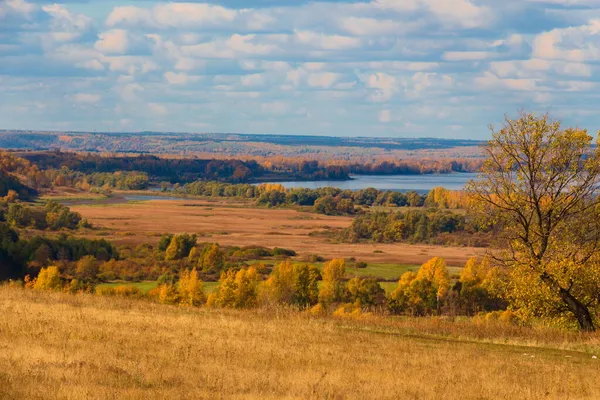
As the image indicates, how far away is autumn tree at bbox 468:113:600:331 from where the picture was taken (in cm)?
2781

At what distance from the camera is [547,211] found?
92.6 feet

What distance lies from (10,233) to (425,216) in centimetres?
7641

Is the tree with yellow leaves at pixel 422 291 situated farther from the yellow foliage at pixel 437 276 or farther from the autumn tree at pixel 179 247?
the autumn tree at pixel 179 247

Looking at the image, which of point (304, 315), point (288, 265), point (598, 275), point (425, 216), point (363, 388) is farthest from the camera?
point (425, 216)

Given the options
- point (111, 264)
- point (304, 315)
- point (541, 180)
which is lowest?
point (111, 264)

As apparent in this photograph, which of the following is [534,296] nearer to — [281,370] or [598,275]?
[598,275]

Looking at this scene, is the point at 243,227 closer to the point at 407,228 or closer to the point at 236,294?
the point at 407,228

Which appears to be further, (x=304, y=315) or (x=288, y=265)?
(x=288, y=265)

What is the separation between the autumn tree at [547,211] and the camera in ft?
91.2

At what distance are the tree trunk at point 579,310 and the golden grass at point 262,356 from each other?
3.43 metres

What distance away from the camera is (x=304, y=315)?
25.1 metres

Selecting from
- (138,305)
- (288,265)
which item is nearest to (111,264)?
(288,265)

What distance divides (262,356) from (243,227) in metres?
125

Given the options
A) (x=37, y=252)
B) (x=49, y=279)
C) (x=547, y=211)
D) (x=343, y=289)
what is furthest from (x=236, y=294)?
(x=547, y=211)
